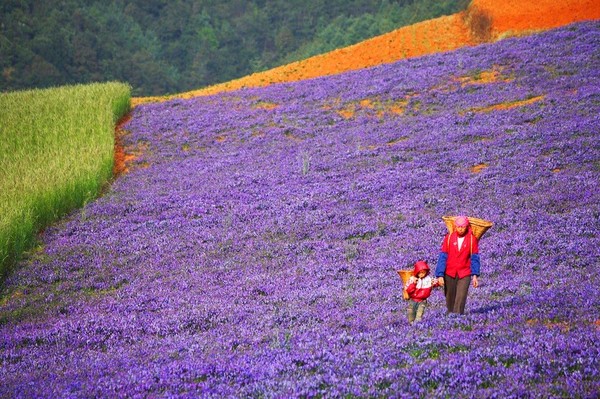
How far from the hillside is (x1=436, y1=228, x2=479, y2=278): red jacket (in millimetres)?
38021

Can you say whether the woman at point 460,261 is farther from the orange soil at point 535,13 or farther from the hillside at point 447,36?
the orange soil at point 535,13

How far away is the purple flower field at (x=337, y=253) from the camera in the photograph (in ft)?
27.1

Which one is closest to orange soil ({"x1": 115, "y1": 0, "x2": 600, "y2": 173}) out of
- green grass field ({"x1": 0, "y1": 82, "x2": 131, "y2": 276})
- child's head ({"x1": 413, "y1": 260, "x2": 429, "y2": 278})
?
green grass field ({"x1": 0, "y1": 82, "x2": 131, "y2": 276})

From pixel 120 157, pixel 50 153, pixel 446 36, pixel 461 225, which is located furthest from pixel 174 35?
pixel 461 225

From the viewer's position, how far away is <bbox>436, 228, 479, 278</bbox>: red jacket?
10.1m

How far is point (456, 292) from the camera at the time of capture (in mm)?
10297

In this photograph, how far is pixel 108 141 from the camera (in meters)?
30.1

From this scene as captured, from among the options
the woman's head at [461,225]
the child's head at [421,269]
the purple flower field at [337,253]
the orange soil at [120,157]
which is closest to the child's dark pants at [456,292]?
the purple flower field at [337,253]

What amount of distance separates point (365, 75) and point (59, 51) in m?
61.7

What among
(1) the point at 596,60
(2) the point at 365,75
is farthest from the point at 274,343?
(2) the point at 365,75

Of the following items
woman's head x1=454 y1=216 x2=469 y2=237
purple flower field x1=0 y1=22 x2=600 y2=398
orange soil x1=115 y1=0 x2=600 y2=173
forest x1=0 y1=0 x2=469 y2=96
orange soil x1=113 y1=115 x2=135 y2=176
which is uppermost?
forest x1=0 y1=0 x2=469 y2=96

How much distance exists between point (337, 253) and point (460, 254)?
6.42 m

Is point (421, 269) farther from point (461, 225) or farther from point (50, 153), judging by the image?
point (50, 153)

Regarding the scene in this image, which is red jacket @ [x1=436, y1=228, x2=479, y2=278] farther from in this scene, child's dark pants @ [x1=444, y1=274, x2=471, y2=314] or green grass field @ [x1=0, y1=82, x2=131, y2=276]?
green grass field @ [x1=0, y1=82, x2=131, y2=276]
